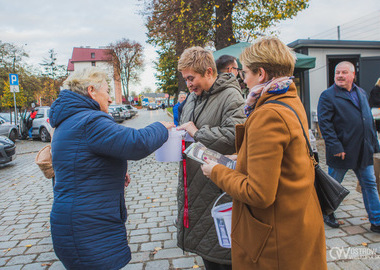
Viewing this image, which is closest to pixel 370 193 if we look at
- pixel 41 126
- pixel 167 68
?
pixel 41 126

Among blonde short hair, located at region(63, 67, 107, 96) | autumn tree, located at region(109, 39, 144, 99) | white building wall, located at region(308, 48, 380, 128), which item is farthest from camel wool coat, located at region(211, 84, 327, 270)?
autumn tree, located at region(109, 39, 144, 99)

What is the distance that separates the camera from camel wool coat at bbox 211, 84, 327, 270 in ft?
4.29

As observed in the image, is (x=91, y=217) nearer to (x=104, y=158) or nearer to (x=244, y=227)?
(x=104, y=158)

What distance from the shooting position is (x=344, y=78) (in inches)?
137

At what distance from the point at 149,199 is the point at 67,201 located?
369 centimetres

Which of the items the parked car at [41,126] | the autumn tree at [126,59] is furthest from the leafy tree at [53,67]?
the parked car at [41,126]

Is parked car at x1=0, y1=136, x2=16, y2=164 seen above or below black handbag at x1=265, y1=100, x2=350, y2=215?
below

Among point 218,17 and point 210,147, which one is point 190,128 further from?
point 218,17

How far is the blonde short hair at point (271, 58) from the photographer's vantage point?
1.47 m

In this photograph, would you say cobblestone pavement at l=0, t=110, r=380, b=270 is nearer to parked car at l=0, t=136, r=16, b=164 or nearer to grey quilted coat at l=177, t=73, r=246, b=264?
grey quilted coat at l=177, t=73, r=246, b=264

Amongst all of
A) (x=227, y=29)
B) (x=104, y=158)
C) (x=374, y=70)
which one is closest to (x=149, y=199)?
(x=104, y=158)

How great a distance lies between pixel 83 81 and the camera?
1899mm

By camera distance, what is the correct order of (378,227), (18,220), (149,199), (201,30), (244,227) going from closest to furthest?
(244,227) → (378,227) → (18,220) → (149,199) → (201,30)

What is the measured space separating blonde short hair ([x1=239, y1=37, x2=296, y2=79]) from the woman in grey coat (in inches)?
27.2
